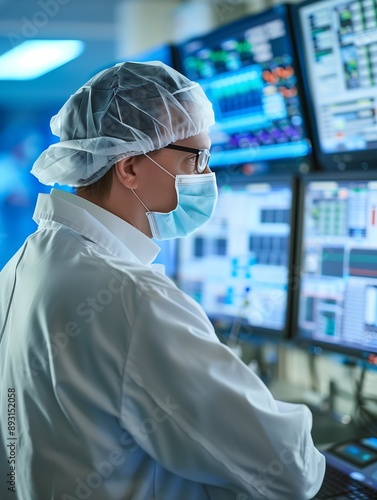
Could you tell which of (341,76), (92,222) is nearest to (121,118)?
(92,222)

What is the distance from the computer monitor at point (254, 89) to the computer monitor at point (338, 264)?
0.19 metres

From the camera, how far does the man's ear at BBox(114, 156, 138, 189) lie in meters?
1.15

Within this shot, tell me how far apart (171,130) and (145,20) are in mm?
1729

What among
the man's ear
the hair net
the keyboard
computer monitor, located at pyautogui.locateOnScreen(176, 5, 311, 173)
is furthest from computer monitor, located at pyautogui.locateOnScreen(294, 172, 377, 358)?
the man's ear

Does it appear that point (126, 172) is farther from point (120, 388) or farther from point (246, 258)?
point (246, 258)

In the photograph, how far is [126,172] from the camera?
116 centimetres

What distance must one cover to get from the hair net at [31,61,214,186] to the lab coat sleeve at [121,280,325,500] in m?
0.33

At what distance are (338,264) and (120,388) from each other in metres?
0.97

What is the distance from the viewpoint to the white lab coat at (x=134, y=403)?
0.92 m

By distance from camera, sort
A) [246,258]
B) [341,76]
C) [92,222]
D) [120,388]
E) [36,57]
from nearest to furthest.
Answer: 1. [120,388]
2. [92,222]
3. [341,76]
4. [246,258]
5. [36,57]

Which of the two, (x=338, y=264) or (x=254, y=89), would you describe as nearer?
(x=338, y=264)

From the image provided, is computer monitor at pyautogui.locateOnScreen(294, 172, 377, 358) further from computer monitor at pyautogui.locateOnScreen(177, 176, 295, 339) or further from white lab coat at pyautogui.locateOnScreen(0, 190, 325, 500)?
white lab coat at pyautogui.locateOnScreen(0, 190, 325, 500)

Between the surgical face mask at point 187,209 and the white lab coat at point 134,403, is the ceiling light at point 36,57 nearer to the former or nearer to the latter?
the surgical face mask at point 187,209

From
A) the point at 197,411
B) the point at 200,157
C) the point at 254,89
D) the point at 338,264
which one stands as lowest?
the point at 197,411
